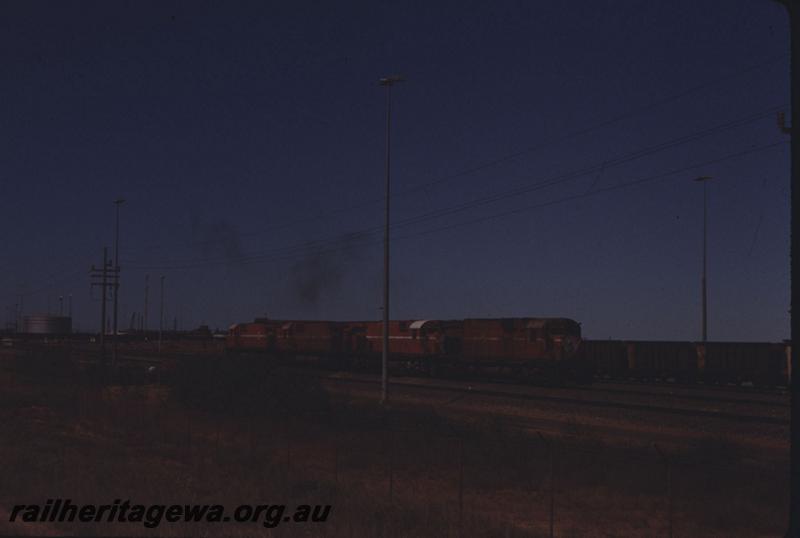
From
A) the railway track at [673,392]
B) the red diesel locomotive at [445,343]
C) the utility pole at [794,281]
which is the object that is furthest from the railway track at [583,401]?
the utility pole at [794,281]

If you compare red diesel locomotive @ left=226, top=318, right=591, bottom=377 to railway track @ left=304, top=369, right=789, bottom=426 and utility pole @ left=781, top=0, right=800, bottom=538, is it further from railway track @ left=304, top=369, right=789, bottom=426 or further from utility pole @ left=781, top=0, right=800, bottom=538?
utility pole @ left=781, top=0, right=800, bottom=538

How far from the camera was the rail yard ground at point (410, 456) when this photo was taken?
1697cm

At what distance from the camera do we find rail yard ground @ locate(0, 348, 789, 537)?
16969mm

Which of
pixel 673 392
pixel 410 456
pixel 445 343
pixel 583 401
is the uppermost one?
pixel 445 343

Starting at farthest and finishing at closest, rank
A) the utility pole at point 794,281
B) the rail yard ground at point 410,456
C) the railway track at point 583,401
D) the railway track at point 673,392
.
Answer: the railway track at point 673,392, the railway track at point 583,401, the rail yard ground at point 410,456, the utility pole at point 794,281

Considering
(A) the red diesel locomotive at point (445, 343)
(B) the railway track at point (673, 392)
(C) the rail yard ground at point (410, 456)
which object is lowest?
(C) the rail yard ground at point (410, 456)

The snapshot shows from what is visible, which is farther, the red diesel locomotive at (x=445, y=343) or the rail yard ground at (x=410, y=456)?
the red diesel locomotive at (x=445, y=343)

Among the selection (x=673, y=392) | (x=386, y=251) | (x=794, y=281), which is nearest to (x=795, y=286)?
(x=794, y=281)

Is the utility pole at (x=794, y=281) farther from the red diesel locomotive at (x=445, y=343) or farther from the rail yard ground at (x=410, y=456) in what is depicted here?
the red diesel locomotive at (x=445, y=343)

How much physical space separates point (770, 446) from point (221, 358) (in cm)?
2555

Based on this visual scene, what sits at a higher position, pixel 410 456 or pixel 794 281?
pixel 794 281

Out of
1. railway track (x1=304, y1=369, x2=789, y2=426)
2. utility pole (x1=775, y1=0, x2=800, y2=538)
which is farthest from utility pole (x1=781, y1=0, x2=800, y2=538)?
railway track (x1=304, y1=369, x2=789, y2=426)

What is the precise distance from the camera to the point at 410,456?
2473cm

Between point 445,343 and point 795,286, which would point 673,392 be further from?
point 795,286
